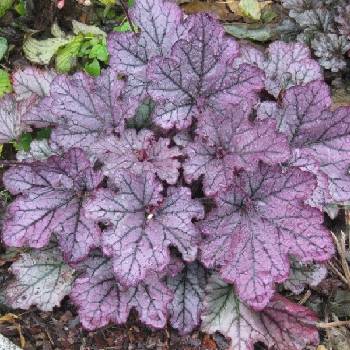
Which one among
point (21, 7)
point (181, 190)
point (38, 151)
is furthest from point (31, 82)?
point (181, 190)

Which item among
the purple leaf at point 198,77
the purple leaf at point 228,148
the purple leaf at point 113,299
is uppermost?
the purple leaf at point 198,77

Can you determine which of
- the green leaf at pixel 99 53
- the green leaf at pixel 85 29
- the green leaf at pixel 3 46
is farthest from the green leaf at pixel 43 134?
the green leaf at pixel 85 29

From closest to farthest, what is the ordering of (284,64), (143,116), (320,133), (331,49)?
(320,133) < (143,116) < (284,64) < (331,49)

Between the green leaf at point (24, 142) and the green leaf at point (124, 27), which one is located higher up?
the green leaf at point (124, 27)

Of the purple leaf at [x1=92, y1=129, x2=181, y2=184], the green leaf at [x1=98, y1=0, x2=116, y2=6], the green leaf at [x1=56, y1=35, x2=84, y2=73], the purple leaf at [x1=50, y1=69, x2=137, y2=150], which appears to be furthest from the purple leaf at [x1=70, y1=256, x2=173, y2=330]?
the green leaf at [x1=98, y1=0, x2=116, y2=6]

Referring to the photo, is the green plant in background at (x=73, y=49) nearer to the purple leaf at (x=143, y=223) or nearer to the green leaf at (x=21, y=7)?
the green leaf at (x=21, y=7)

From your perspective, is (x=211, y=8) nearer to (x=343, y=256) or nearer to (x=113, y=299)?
(x=343, y=256)

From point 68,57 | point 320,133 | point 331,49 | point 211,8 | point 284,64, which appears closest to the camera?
point 320,133

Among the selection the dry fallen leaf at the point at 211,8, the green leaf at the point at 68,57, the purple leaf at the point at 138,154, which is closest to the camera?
the purple leaf at the point at 138,154
